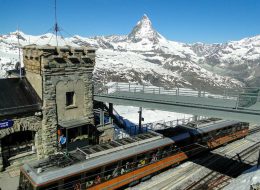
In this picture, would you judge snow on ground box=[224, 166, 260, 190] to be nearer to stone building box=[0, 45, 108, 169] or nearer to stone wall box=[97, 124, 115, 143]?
stone wall box=[97, 124, 115, 143]

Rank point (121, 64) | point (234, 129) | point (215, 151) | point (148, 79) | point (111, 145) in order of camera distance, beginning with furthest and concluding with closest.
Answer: point (121, 64) → point (148, 79) → point (234, 129) → point (215, 151) → point (111, 145)

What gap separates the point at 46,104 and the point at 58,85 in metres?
2.01

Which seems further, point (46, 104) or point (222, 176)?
point (222, 176)

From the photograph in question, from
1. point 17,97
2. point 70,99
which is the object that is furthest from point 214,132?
point 17,97

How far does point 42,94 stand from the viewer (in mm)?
23312

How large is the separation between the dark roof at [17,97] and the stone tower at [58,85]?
0.56 meters

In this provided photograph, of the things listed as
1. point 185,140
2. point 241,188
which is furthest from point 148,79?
point 241,188

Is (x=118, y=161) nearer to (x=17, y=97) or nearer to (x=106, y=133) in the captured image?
(x=106, y=133)

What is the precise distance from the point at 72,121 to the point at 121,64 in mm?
91361

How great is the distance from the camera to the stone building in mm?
22550

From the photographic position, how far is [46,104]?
923 inches

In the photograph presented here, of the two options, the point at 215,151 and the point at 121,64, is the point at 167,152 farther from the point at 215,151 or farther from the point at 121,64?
the point at 121,64

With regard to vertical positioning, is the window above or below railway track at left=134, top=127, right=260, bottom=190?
above

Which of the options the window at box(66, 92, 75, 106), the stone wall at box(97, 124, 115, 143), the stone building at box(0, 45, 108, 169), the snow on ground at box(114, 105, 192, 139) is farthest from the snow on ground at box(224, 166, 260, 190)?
the snow on ground at box(114, 105, 192, 139)
